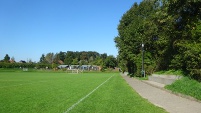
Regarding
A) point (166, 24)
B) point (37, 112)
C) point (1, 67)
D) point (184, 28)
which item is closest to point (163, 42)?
point (166, 24)

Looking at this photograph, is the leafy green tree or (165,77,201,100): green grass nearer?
(165,77,201,100): green grass

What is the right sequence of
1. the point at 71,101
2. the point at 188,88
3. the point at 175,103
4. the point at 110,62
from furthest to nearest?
the point at 110,62
the point at 188,88
the point at 71,101
the point at 175,103

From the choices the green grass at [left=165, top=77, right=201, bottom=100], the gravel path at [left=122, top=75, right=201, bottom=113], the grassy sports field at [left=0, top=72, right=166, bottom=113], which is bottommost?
the gravel path at [left=122, top=75, right=201, bottom=113]

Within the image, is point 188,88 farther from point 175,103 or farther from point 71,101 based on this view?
point 71,101

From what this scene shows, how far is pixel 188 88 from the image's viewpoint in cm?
1791

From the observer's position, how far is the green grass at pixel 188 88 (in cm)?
1616

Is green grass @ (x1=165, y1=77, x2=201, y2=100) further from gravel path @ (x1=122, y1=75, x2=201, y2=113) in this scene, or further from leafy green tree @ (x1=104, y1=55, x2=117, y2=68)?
leafy green tree @ (x1=104, y1=55, x2=117, y2=68)

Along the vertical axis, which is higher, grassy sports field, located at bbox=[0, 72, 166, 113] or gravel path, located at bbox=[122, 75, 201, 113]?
grassy sports field, located at bbox=[0, 72, 166, 113]

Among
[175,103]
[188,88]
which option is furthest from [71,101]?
[188,88]

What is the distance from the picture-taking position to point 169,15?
80.4 ft

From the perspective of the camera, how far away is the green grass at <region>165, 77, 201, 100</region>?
16159 mm

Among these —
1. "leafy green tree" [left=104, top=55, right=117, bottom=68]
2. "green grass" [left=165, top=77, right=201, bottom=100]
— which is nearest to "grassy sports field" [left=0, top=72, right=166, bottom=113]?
"green grass" [left=165, top=77, right=201, bottom=100]

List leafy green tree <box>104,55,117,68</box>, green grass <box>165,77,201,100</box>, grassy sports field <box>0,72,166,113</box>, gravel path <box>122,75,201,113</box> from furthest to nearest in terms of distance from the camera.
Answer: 1. leafy green tree <box>104,55,117,68</box>
2. green grass <box>165,77,201,100</box>
3. gravel path <box>122,75,201,113</box>
4. grassy sports field <box>0,72,166,113</box>

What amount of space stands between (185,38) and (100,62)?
16462cm
